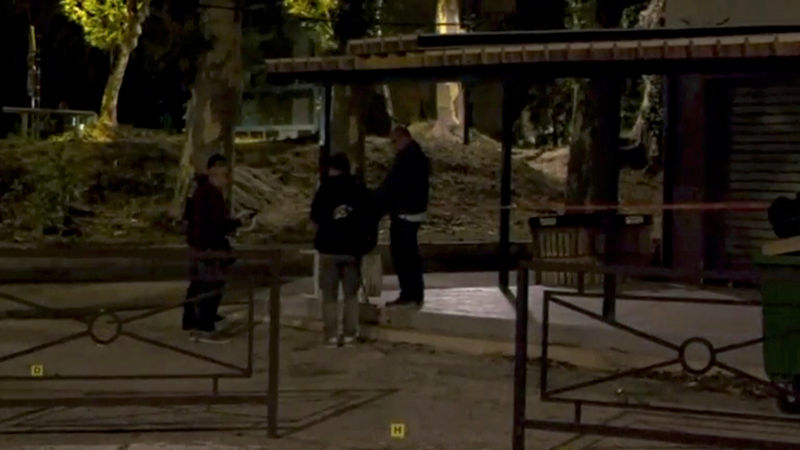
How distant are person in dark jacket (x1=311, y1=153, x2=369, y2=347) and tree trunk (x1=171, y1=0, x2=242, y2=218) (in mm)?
8805

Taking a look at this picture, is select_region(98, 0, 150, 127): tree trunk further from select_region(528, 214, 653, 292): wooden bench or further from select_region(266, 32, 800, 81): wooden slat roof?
select_region(528, 214, 653, 292): wooden bench

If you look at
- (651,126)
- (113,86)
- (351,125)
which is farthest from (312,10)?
→ (351,125)

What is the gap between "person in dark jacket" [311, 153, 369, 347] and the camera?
39.0ft

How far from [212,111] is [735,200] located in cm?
851

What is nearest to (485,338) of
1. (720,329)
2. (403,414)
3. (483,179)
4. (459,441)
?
(720,329)

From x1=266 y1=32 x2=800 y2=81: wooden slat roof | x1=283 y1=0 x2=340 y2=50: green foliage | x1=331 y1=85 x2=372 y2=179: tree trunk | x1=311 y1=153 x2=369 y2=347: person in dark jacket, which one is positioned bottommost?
x1=311 y1=153 x2=369 y2=347: person in dark jacket

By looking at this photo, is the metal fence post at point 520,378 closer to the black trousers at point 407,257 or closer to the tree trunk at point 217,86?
the black trousers at point 407,257

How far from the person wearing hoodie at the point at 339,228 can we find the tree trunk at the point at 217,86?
28.9 feet

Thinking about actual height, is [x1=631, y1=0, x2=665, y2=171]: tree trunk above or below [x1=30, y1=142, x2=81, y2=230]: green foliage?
above

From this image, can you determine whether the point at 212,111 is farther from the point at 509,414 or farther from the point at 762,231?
the point at 509,414

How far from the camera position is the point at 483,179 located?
1149 inches

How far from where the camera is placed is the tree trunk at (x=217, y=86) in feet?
67.5

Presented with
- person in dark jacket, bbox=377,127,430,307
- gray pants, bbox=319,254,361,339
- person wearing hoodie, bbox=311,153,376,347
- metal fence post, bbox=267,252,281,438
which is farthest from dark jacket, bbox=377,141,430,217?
metal fence post, bbox=267,252,281,438

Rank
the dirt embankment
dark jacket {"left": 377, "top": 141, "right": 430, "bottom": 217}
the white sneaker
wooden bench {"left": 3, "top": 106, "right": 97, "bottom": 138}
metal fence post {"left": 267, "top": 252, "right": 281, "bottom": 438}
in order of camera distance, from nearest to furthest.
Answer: metal fence post {"left": 267, "top": 252, "right": 281, "bottom": 438}, dark jacket {"left": 377, "top": 141, "right": 430, "bottom": 217}, the white sneaker, the dirt embankment, wooden bench {"left": 3, "top": 106, "right": 97, "bottom": 138}
